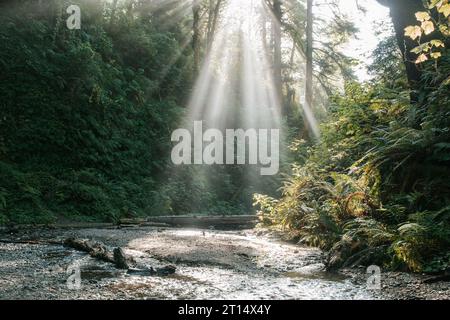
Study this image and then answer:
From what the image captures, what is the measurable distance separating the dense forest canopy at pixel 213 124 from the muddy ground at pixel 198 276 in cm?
64

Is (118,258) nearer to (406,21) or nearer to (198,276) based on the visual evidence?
(198,276)

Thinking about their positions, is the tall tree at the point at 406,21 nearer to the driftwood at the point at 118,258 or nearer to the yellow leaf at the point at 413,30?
the yellow leaf at the point at 413,30

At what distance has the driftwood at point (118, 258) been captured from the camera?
17.3ft

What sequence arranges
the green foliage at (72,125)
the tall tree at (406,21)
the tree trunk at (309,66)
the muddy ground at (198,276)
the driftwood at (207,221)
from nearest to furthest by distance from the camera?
the muddy ground at (198,276) → the tall tree at (406,21) → the green foliage at (72,125) → the driftwood at (207,221) → the tree trunk at (309,66)

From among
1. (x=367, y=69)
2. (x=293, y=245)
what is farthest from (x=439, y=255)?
(x=367, y=69)

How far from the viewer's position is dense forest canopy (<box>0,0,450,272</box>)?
6.62 meters

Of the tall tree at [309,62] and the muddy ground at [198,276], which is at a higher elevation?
the tall tree at [309,62]

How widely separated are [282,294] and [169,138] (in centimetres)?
1456

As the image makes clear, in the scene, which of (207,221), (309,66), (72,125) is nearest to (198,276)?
(207,221)

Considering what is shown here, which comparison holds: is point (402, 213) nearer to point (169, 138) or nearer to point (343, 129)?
point (343, 129)

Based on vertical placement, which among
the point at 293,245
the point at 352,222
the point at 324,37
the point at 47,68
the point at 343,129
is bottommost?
the point at 293,245

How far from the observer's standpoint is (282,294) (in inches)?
171

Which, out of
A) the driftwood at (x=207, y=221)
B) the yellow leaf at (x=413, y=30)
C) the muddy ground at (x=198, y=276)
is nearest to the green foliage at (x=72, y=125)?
the driftwood at (x=207, y=221)
